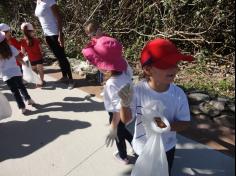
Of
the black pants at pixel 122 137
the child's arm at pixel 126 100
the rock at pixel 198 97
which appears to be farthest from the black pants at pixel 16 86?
the child's arm at pixel 126 100

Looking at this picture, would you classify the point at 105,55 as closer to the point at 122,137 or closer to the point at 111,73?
the point at 111,73

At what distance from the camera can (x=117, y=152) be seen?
3609 millimetres

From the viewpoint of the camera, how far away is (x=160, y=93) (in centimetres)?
240

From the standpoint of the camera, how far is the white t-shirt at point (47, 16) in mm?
5156

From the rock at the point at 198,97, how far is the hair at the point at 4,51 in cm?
236

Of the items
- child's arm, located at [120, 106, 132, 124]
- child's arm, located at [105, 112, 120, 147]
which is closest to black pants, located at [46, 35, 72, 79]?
child's arm, located at [105, 112, 120, 147]

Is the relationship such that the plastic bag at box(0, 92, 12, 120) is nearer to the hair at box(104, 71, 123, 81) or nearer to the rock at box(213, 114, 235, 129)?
the hair at box(104, 71, 123, 81)

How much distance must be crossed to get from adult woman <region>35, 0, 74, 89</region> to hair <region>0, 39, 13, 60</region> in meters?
0.92

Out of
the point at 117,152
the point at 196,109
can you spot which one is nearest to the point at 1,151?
the point at 117,152

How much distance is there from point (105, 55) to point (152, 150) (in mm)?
864

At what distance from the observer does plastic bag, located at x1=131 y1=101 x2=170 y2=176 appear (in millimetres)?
2332

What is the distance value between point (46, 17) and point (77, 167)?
263 centimetres

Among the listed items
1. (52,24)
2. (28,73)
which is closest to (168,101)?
(52,24)

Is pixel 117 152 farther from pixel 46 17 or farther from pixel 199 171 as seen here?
Result: pixel 46 17
